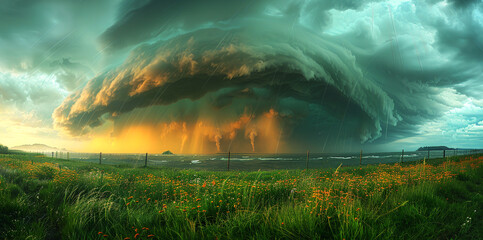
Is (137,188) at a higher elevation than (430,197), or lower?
lower

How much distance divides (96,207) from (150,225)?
5.29 ft

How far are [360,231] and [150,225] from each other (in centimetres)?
325

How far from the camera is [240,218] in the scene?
361cm

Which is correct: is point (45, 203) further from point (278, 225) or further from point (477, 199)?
point (477, 199)

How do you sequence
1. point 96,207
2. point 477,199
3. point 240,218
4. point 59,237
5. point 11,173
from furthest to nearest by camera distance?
point 11,173 → point 477,199 → point 96,207 → point 59,237 → point 240,218

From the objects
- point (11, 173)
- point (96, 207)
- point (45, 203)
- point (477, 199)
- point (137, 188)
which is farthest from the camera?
point (137, 188)

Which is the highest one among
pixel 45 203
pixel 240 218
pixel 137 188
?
pixel 240 218

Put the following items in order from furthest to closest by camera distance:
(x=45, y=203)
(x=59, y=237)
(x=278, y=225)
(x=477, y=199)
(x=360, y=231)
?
1. (x=477, y=199)
2. (x=45, y=203)
3. (x=59, y=237)
4. (x=278, y=225)
5. (x=360, y=231)

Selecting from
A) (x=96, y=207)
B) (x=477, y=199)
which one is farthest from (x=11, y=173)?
(x=477, y=199)

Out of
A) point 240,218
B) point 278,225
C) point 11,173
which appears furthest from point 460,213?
point 11,173

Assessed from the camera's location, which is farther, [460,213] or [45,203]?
[45,203]

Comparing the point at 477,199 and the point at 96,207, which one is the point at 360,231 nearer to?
the point at 96,207

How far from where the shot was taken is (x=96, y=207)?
457 centimetres

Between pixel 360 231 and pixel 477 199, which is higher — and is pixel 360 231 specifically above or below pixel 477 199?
above
